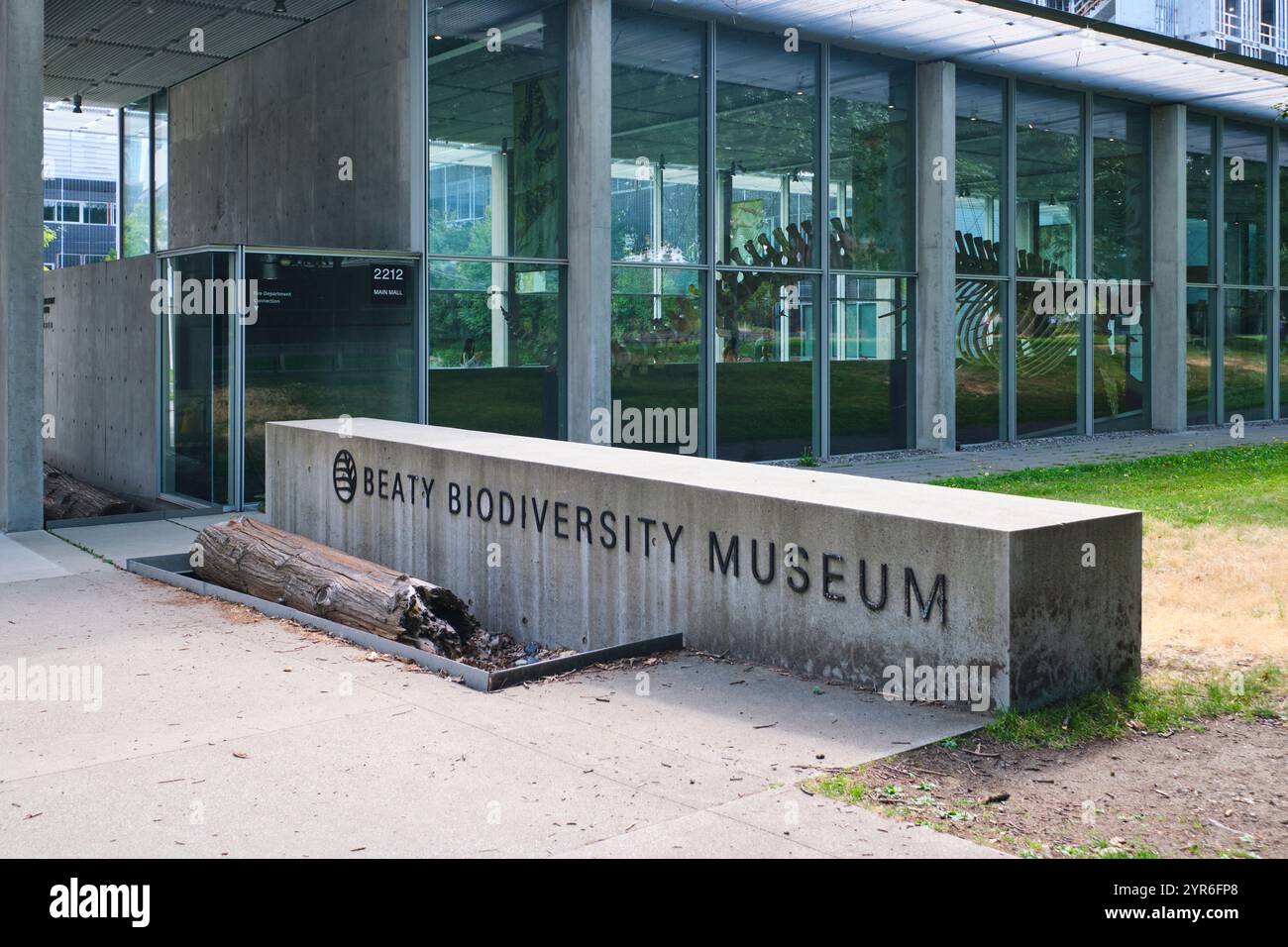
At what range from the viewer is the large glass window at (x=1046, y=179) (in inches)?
892

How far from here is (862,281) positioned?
66.9 feet

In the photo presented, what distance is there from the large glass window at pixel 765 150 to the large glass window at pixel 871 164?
0.54m

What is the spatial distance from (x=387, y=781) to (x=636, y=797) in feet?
3.43

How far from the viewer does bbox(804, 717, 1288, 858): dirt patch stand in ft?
15.8

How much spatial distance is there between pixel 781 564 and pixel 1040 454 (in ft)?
48.4

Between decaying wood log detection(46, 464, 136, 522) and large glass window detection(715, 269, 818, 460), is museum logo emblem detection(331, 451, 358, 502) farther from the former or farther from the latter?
large glass window detection(715, 269, 818, 460)

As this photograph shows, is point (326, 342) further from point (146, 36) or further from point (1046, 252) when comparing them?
point (1046, 252)

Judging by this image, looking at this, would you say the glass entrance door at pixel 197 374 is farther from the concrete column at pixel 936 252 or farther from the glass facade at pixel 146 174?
the concrete column at pixel 936 252

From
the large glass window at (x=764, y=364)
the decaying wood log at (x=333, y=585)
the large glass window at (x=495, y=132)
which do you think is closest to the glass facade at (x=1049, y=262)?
the large glass window at (x=764, y=364)

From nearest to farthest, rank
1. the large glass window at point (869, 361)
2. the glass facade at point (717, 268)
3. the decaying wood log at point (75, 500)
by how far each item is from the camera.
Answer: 1. the glass facade at point (717, 268)
2. the decaying wood log at point (75, 500)
3. the large glass window at point (869, 361)

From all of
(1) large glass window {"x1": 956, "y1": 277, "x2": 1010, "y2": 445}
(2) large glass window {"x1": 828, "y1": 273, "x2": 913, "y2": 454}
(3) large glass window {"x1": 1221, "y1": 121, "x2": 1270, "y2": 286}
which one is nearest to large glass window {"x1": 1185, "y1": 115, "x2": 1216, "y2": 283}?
(3) large glass window {"x1": 1221, "y1": 121, "x2": 1270, "y2": 286}

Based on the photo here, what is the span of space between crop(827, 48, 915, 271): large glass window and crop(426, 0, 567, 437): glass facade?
483cm
